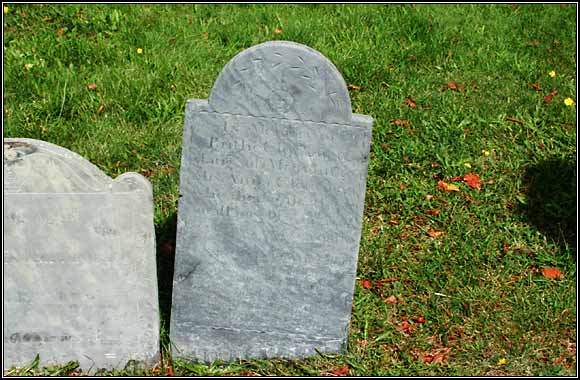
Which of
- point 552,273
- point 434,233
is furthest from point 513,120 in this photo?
point 552,273

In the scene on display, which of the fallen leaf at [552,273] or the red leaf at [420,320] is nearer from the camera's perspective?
the red leaf at [420,320]

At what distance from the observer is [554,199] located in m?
5.11

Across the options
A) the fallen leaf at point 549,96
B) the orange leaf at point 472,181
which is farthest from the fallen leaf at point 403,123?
the fallen leaf at point 549,96

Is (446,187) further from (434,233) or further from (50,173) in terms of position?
(50,173)

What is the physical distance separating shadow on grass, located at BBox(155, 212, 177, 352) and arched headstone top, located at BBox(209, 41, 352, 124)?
49.2 inches

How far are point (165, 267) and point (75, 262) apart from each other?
37.2 inches

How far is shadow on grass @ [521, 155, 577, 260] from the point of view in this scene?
4891 millimetres

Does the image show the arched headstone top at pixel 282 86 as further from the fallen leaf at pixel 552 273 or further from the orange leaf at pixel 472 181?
the orange leaf at pixel 472 181

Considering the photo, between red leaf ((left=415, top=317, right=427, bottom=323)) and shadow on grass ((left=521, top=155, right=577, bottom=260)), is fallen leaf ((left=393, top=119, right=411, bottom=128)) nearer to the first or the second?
shadow on grass ((left=521, top=155, right=577, bottom=260))

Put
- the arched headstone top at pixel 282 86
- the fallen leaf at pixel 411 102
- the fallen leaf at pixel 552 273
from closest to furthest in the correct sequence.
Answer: the arched headstone top at pixel 282 86, the fallen leaf at pixel 552 273, the fallen leaf at pixel 411 102

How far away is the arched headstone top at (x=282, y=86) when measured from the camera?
133 inches

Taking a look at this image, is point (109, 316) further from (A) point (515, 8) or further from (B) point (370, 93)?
(A) point (515, 8)

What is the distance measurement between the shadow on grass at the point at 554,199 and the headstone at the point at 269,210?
1611 mm

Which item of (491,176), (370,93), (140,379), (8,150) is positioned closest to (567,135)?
(491,176)
